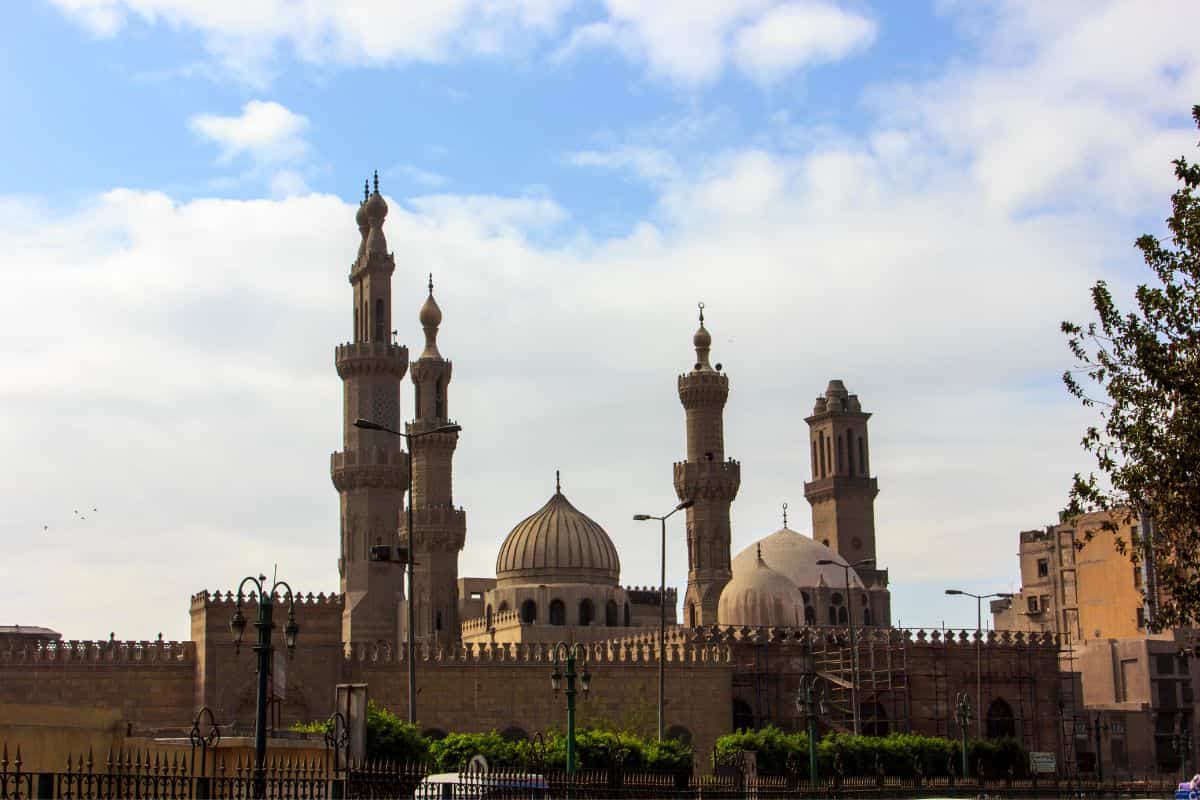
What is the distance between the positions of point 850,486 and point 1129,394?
6104 centimetres

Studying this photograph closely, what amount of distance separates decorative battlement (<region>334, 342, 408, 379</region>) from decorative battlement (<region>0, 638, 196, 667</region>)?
15469 mm

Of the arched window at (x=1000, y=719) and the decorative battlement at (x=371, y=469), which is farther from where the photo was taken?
the decorative battlement at (x=371, y=469)

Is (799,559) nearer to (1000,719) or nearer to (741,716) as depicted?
(1000,719)

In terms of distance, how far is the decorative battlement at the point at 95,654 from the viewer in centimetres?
4475

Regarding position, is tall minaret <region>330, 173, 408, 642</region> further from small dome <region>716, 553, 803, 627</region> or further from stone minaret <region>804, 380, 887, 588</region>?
stone minaret <region>804, 380, 887, 588</region>

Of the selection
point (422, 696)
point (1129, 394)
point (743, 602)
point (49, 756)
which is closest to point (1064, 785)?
point (743, 602)

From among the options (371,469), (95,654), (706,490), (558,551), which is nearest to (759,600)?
(706,490)

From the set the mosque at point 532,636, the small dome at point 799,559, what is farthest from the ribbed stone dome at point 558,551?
the small dome at point 799,559

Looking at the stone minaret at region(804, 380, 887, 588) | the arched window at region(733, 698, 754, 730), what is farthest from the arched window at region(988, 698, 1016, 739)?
the stone minaret at region(804, 380, 887, 588)

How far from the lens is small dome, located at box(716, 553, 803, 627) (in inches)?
2265

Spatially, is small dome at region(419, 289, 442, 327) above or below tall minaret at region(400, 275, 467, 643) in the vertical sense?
above

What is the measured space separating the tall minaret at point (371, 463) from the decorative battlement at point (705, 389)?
10.9m

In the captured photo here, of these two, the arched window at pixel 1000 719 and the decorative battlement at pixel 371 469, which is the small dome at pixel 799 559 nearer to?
the arched window at pixel 1000 719

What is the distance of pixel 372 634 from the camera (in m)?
57.0
